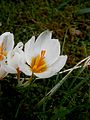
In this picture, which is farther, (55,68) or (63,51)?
(63,51)

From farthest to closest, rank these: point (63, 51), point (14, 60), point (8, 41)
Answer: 1. point (63, 51)
2. point (8, 41)
3. point (14, 60)

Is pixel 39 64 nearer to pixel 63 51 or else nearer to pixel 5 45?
pixel 5 45

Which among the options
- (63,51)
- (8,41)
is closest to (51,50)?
(8,41)

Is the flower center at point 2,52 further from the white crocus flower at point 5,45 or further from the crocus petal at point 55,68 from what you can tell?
the crocus petal at point 55,68

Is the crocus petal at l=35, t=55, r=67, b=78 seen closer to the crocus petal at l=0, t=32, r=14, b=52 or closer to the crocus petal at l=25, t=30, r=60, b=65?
the crocus petal at l=25, t=30, r=60, b=65

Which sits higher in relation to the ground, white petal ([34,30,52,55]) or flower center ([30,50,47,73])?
white petal ([34,30,52,55])

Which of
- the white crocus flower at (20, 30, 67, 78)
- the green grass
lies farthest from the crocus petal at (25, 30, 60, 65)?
the green grass

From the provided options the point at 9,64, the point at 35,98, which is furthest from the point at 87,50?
the point at 9,64
